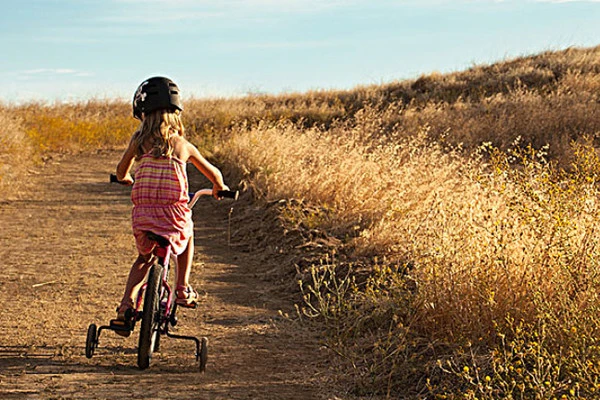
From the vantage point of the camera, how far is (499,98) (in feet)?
71.3

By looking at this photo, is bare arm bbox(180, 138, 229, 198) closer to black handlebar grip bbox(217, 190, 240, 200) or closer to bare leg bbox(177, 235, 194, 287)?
black handlebar grip bbox(217, 190, 240, 200)

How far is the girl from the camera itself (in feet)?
15.8

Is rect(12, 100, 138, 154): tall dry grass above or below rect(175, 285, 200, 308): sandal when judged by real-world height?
above

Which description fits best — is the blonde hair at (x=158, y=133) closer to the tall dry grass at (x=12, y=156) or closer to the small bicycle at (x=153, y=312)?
the small bicycle at (x=153, y=312)

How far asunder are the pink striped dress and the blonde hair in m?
0.07

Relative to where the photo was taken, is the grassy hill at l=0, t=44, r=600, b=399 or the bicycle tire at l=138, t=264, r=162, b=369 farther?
the bicycle tire at l=138, t=264, r=162, b=369

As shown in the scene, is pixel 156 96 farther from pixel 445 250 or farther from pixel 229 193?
pixel 445 250

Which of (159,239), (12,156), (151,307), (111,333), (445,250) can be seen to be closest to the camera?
(151,307)

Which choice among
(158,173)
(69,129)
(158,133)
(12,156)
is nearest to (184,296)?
(158,173)

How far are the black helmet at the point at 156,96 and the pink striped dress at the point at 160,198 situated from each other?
34cm

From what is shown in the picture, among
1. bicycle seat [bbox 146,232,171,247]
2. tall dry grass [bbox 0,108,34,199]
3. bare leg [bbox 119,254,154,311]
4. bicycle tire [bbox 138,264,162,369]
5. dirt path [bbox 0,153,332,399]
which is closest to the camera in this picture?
bicycle tire [bbox 138,264,162,369]

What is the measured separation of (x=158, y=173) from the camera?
4.82m

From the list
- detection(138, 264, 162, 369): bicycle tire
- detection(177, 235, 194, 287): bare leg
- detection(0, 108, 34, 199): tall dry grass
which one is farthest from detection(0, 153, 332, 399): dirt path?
detection(0, 108, 34, 199): tall dry grass

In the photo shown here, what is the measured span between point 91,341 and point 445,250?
2.72 m
